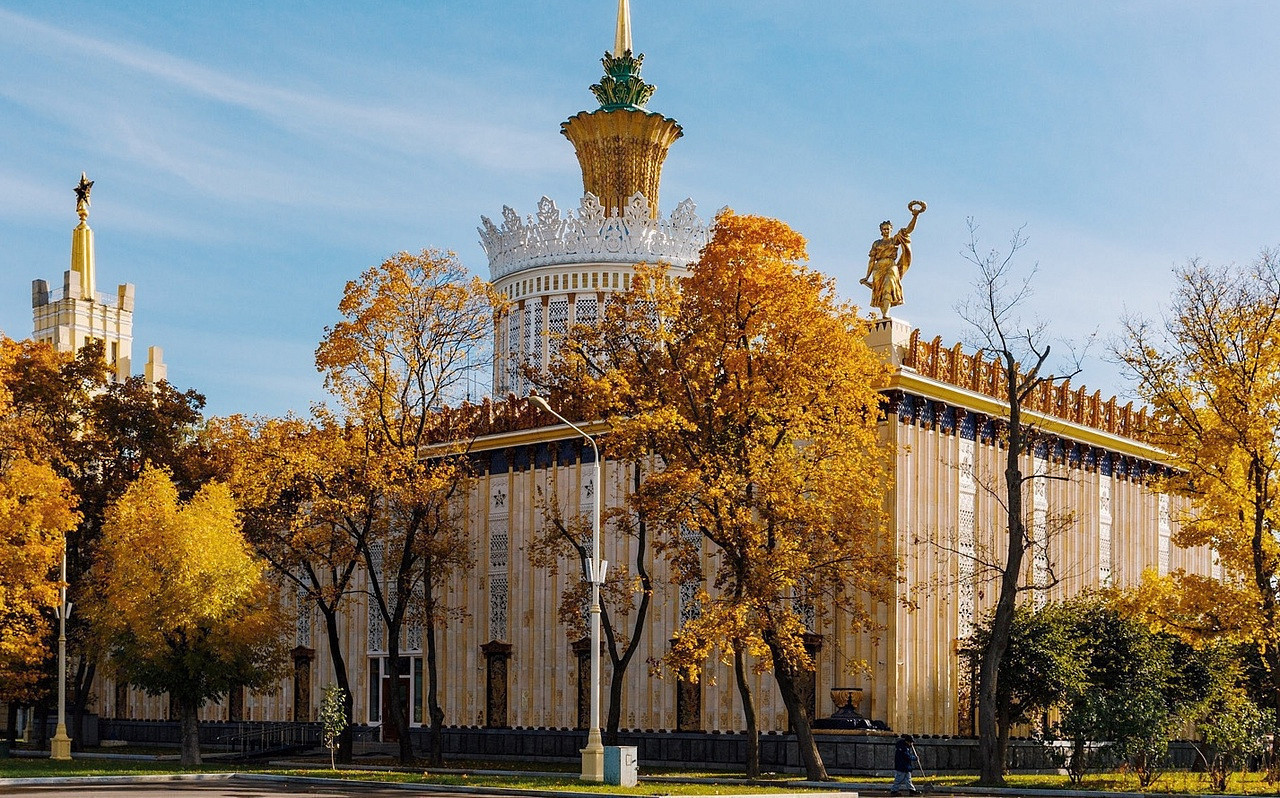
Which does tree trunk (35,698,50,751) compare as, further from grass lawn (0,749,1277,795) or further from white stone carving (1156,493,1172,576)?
white stone carving (1156,493,1172,576)

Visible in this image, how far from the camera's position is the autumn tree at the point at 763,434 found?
1415 inches

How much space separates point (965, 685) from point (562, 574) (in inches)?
488

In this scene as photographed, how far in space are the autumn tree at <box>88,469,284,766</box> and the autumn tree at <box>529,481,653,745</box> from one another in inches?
326

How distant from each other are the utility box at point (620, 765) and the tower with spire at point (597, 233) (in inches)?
1005

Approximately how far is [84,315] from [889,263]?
65114 millimetres

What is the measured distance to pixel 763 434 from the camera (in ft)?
121

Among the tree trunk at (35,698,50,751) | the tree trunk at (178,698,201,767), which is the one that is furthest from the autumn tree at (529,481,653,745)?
the tree trunk at (35,698,50,751)

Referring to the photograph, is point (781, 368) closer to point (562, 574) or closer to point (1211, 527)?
point (1211, 527)

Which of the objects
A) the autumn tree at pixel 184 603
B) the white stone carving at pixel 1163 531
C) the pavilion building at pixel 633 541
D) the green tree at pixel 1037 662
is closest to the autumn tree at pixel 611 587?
the pavilion building at pixel 633 541

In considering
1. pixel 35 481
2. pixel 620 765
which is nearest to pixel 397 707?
pixel 35 481

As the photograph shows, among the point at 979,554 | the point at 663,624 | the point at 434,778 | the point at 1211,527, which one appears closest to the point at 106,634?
the point at 434,778

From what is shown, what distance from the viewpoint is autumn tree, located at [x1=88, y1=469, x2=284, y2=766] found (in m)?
44.4

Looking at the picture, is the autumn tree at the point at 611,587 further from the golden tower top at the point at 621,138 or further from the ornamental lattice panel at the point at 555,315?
the golden tower top at the point at 621,138

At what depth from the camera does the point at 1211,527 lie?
36.8 meters
